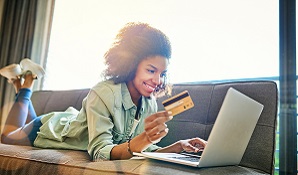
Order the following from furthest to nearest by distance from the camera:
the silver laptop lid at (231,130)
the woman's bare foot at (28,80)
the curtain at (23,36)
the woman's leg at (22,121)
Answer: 1. the curtain at (23,36)
2. the woman's bare foot at (28,80)
3. the woman's leg at (22,121)
4. the silver laptop lid at (231,130)

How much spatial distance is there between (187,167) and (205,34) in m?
1.32

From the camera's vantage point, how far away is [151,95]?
1.39 metres

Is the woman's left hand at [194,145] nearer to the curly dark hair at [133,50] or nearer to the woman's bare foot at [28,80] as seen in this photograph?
the curly dark hair at [133,50]

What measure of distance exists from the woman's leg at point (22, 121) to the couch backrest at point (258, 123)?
722 mm

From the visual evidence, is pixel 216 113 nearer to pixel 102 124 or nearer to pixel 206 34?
pixel 102 124

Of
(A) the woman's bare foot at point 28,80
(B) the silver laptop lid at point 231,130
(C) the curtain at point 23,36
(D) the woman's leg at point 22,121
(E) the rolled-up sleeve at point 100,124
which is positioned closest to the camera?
(B) the silver laptop lid at point 231,130

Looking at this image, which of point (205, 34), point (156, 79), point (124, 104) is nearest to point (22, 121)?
point (124, 104)

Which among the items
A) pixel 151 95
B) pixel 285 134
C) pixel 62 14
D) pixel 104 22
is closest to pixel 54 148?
pixel 151 95

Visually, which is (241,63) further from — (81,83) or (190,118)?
(81,83)

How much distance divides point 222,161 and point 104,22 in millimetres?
1868

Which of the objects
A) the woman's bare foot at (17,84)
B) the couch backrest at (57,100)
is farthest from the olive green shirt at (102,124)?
the woman's bare foot at (17,84)

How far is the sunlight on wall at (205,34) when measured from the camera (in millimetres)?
1858

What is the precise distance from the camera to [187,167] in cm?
90

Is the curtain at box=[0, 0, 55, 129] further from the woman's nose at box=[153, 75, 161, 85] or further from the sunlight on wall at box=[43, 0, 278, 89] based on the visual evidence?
the woman's nose at box=[153, 75, 161, 85]
